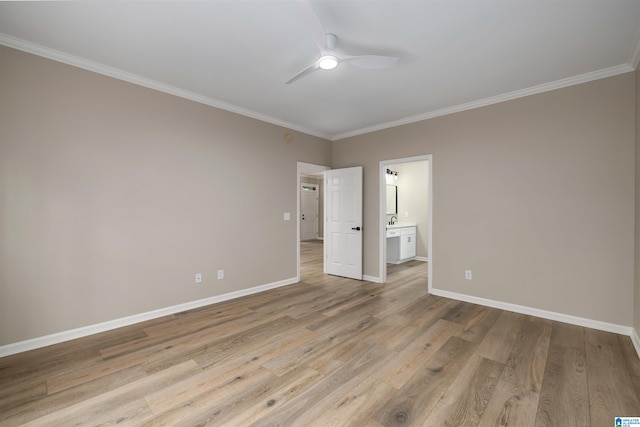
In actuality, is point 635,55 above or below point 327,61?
above

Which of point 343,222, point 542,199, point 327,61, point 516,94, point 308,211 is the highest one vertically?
point 516,94

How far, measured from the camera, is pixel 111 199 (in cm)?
296

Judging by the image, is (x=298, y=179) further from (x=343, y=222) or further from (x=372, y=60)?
(x=372, y=60)

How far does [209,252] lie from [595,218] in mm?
4611

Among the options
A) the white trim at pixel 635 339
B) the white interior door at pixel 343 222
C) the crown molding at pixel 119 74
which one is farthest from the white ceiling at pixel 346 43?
the white trim at pixel 635 339

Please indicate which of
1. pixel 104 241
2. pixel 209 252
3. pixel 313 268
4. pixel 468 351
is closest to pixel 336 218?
pixel 313 268

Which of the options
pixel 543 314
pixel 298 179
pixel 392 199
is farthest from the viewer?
pixel 392 199

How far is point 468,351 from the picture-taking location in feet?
8.29

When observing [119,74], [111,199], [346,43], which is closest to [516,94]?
[346,43]

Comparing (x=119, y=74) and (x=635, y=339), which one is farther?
(x=119, y=74)

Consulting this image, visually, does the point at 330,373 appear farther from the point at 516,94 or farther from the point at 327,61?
the point at 516,94

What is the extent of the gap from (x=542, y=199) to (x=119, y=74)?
5.06 metres

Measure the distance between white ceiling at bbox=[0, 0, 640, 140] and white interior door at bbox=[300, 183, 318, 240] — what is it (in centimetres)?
713

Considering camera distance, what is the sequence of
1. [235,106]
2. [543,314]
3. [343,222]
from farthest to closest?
[343,222], [235,106], [543,314]
